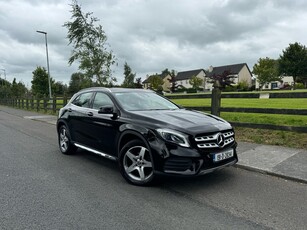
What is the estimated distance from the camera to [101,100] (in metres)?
5.38

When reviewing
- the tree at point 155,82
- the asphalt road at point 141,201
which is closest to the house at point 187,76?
the tree at point 155,82

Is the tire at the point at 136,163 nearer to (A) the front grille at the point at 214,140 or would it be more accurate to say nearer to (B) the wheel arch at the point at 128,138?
(B) the wheel arch at the point at 128,138

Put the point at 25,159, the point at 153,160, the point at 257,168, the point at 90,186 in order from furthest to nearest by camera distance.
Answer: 1. the point at 25,159
2. the point at 257,168
3. the point at 90,186
4. the point at 153,160

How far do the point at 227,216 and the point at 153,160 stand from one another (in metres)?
1.25

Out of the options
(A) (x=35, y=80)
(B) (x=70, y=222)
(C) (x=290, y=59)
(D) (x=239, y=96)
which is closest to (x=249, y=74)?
(C) (x=290, y=59)

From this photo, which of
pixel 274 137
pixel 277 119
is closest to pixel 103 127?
pixel 274 137

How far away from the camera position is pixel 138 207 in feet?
11.5

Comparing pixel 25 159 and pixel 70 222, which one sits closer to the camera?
pixel 70 222

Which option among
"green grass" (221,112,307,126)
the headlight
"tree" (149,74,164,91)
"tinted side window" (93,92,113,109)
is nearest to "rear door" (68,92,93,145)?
"tinted side window" (93,92,113,109)

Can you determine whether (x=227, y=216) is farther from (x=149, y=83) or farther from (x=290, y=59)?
(x=149, y=83)

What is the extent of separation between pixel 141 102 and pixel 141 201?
6.77ft

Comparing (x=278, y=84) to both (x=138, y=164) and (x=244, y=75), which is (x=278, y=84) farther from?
(x=138, y=164)

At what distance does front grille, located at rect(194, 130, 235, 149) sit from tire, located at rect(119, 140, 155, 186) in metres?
0.76

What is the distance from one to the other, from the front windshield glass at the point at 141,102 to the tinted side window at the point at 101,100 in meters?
0.18
